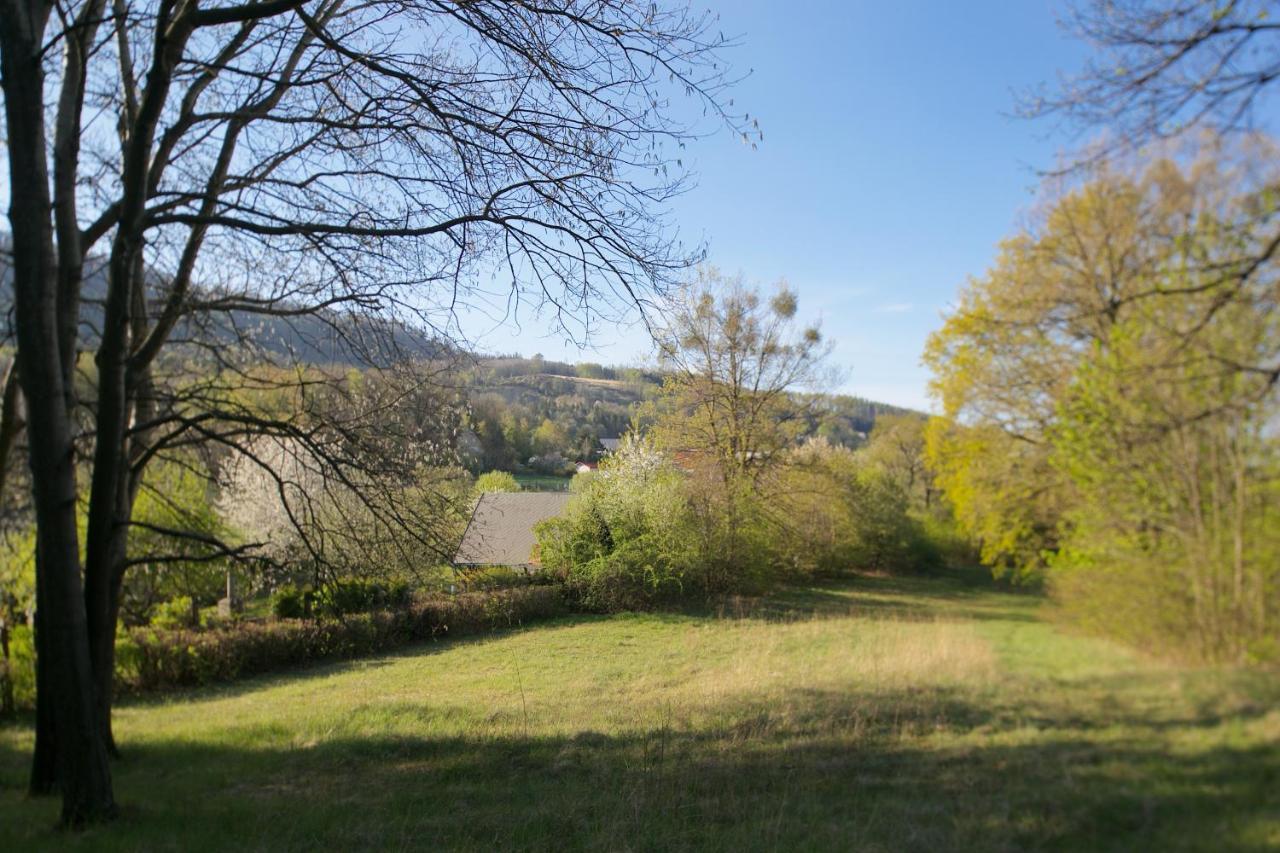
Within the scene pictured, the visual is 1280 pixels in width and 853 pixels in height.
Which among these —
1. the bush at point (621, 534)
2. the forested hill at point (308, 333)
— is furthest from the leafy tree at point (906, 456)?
the bush at point (621, 534)

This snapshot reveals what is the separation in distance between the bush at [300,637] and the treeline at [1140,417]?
12876 millimetres

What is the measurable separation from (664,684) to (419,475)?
3113 mm

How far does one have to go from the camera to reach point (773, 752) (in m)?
4.22

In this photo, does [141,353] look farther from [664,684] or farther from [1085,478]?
[1085,478]

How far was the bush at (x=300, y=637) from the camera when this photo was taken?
543 inches

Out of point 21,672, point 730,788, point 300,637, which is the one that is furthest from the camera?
point 300,637

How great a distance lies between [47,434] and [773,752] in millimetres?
5441

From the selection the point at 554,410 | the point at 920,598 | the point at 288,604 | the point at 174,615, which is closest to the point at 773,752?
the point at 920,598

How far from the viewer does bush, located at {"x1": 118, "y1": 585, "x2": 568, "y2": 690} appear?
1380 centimetres

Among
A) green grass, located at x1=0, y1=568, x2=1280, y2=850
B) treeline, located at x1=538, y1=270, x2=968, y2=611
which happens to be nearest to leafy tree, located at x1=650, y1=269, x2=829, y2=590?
treeline, located at x1=538, y1=270, x2=968, y2=611

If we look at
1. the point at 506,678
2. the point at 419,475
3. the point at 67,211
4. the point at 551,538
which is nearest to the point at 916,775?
the point at 419,475

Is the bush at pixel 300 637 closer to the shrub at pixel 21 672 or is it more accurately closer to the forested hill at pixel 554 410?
the shrub at pixel 21 672

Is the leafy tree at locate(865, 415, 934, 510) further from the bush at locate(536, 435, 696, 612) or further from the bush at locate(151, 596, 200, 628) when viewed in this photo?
the bush at locate(151, 596, 200, 628)

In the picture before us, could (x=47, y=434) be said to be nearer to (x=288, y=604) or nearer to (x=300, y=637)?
(x=300, y=637)
